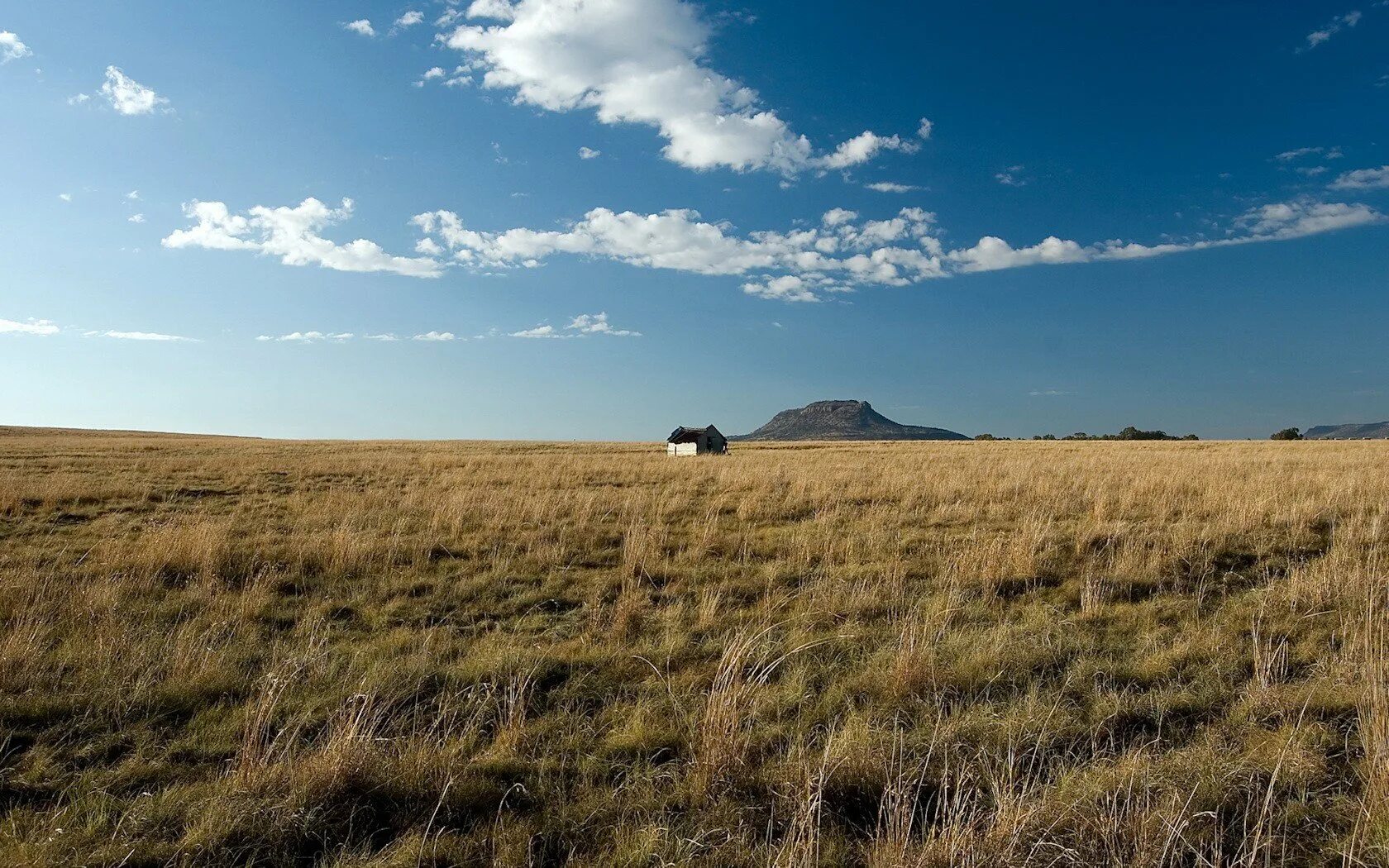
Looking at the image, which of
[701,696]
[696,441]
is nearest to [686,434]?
[696,441]

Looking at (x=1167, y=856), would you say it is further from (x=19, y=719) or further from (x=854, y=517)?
(x=854, y=517)

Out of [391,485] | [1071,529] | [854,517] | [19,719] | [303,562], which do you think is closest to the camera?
[19,719]

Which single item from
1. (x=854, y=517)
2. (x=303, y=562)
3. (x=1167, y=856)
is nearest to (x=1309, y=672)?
(x=1167, y=856)

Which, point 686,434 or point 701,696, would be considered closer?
point 701,696

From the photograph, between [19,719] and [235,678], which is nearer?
[19,719]

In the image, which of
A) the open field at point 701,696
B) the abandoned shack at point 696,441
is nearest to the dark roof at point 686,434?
Result: the abandoned shack at point 696,441

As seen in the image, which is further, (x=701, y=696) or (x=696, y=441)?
(x=696, y=441)

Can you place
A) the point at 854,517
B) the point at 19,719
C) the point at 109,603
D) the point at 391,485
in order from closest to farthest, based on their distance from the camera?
the point at 19,719
the point at 109,603
the point at 854,517
the point at 391,485

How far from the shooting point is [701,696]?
510cm

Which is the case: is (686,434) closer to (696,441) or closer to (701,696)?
(696,441)

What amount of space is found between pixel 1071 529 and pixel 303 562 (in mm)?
11227

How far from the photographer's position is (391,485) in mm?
19500

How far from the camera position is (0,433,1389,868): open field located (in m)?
3.49

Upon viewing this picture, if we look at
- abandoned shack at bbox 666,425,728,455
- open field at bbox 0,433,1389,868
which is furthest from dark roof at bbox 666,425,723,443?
open field at bbox 0,433,1389,868
